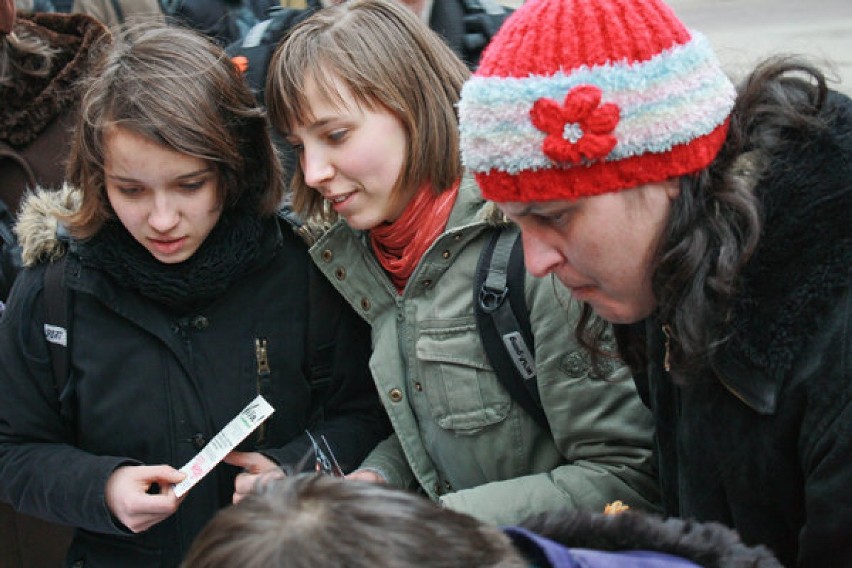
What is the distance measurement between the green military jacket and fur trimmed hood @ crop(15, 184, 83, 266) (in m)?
0.61

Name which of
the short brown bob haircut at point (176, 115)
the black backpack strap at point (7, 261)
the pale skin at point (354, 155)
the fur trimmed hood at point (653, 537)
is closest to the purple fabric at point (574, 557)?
the fur trimmed hood at point (653, 537)

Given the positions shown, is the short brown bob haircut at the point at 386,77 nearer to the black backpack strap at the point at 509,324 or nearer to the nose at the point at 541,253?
the black backpack strap at the point at 509,324

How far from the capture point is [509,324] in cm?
202

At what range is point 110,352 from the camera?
7.47ft

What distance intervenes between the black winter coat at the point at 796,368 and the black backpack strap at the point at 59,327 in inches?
57.0

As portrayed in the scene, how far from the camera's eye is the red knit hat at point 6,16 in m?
2.90

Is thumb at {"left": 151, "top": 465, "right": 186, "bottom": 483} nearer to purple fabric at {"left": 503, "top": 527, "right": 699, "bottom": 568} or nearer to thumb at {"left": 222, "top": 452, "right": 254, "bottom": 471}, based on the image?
thumb at {"left": 222, "top": 452, "right": 254, "bottom": 471}

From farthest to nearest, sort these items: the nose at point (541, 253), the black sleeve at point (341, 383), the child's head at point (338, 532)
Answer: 1. the black sleeve at point (341, 383)
2. the nose at point (541, 253)
3. the child's head at point (338, 532)

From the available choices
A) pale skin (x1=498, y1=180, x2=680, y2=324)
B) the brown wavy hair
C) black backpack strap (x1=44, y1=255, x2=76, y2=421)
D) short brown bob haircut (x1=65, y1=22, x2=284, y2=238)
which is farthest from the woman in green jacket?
black backpack strap (x1=44, y1=255, x2=76, y2=421)

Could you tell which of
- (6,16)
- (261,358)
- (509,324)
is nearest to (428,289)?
(509,324)

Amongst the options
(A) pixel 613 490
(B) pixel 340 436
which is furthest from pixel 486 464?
(B) pixel 340 436

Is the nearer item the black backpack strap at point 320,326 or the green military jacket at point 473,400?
the green military jacket at point 473,400

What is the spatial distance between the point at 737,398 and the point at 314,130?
44.4 inches

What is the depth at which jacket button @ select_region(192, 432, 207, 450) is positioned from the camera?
7.54 feet
